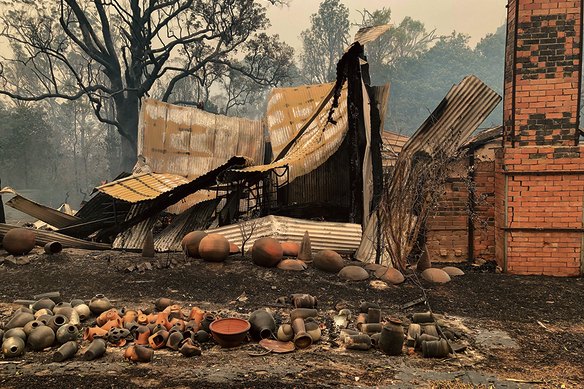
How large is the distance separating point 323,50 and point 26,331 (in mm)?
47913

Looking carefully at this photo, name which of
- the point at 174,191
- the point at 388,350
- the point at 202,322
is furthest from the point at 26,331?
the point at 174,191

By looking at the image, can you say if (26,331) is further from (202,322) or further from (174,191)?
(174,191)

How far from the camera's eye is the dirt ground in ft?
11.2

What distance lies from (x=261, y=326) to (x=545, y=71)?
572cm

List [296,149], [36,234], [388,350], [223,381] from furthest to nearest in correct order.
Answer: [296,149]
[36,234]
[388,350]
[223,381]

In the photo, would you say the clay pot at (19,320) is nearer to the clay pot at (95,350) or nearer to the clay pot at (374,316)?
the clay pot at (95,350)

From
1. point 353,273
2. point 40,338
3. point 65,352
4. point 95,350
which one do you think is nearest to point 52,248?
point 40,338

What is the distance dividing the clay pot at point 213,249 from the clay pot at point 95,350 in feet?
8.76

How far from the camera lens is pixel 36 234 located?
7.62 meters

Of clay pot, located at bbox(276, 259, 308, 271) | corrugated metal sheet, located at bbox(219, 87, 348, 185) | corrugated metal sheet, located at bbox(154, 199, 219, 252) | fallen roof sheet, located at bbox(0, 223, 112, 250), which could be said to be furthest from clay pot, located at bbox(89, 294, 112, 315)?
corrugated metal sheet, located at bbox(219, 87, 348, 185)

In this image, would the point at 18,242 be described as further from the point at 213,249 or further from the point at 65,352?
the point at 65,352

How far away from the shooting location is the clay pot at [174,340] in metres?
3.98

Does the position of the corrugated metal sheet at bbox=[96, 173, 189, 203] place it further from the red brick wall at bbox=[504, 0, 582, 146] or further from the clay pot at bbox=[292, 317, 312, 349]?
the red brick wall at bbox=[504, 0, 582, 146]

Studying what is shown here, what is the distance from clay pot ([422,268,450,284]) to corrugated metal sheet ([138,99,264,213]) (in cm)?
703
